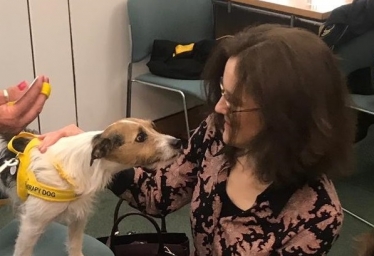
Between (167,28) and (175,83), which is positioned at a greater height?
(167,28)

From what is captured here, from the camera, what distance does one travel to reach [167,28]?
3201 mm

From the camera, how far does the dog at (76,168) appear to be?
1.62 m

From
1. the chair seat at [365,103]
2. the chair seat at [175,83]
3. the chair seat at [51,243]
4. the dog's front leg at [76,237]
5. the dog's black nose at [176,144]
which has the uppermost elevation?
the dog's black nose at [176,144]

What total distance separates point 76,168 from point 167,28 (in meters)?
1.71

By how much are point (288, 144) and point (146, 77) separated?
1.96 meters

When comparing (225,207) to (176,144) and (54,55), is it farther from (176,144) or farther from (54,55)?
(54,55)

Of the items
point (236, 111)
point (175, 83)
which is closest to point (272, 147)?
point (236, 111)

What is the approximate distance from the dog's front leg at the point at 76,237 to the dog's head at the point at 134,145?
20 cm

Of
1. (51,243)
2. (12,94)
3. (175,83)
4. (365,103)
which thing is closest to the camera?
(51,243)

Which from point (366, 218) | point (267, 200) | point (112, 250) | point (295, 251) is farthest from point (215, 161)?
point (366, 218)

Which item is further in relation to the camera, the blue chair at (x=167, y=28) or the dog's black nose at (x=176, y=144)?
the blue chair at (x=167, y=28)

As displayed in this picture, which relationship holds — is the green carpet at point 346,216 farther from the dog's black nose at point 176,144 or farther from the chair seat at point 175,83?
the dog's black nose at point 176,144

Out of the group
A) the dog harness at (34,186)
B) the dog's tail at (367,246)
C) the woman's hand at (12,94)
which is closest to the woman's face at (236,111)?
the dog's tail at (367,246)

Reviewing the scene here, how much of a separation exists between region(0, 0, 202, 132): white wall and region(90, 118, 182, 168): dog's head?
1423mm
